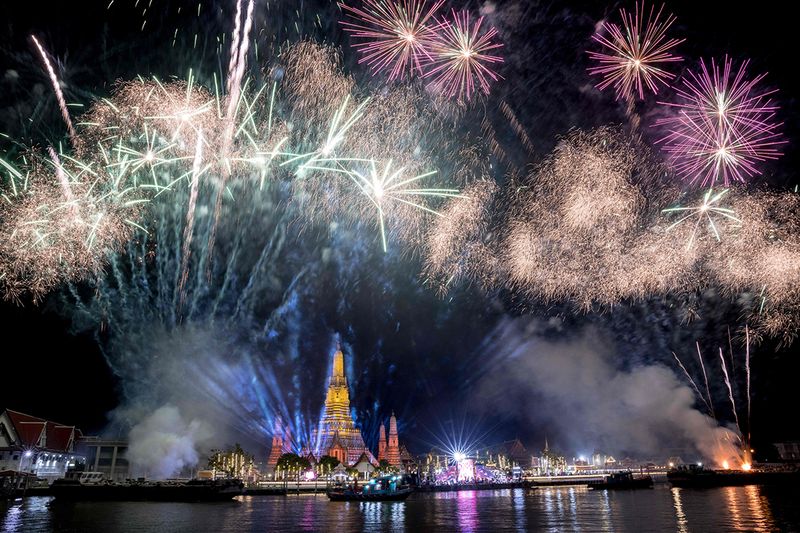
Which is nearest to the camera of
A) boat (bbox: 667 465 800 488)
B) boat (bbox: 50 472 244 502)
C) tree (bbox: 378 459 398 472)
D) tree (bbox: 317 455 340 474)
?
boat (bbox: 50 472 244 502)

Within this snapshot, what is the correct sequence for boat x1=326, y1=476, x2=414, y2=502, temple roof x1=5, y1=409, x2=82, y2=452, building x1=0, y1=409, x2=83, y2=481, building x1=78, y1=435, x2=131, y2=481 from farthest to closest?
1. building x1=78, y1=435, x2=131, y2=481
2. temple roof x1=5, y1=409, x2=82, y2=452
3. building x1=0, y1=409, x2=83, y2=481
4. boat x1=326, y1=476, x2=414, y2=502

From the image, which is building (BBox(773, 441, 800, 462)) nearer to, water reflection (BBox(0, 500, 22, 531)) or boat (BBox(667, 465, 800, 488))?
boat (BBox(667, 465, 800, 488))

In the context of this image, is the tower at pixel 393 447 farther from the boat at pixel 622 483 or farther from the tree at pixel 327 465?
the boat at pixel 622 483

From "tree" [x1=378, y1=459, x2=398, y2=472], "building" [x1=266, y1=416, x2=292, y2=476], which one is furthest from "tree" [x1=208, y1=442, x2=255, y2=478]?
"tree" [x1=378, y1=459, x2=398, y2=472]

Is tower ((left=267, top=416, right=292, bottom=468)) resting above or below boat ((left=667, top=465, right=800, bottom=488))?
above

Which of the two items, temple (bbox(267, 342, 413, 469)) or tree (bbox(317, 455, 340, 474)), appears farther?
temple (bbox(267, 342, 413, 469))

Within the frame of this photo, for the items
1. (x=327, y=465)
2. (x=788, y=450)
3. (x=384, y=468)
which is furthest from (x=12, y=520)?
(x=788, y=450)

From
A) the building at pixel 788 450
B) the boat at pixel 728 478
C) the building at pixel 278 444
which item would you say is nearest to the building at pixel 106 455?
the building at pixel 278 444
